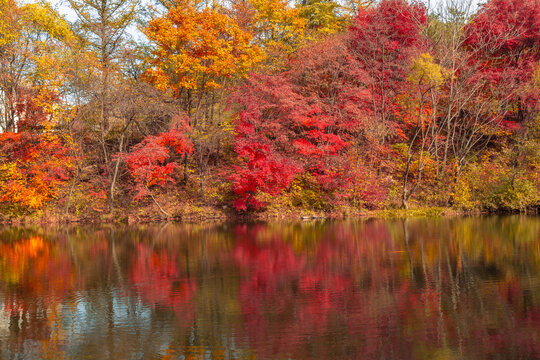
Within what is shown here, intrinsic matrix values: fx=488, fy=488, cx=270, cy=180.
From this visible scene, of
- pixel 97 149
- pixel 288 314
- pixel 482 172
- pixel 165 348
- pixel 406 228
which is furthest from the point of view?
pixel 97 149

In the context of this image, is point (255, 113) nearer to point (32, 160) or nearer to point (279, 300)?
point (32, 160)

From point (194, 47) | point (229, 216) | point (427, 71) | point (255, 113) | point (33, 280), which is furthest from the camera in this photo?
point (194, 47)

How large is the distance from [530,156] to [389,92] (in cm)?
941

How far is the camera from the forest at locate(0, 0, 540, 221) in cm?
2950

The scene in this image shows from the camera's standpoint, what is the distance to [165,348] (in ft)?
21.8

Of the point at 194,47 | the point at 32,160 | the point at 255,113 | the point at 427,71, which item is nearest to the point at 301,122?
the point at 255,113

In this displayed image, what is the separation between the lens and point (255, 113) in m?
29.1

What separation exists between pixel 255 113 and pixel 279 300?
20924mm

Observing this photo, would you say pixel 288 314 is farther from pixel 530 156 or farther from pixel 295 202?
pixel 530 156

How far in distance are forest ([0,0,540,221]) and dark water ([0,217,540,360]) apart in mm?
12388

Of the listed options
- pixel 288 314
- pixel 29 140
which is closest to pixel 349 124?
pixel 29 140

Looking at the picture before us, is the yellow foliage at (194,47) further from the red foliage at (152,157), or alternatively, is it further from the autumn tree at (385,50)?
the autumn tree at (385,50)

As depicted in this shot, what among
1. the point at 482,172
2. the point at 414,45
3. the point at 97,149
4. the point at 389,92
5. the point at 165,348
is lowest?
the point at 165,348

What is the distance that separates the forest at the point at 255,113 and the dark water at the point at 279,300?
1239 centimetres
